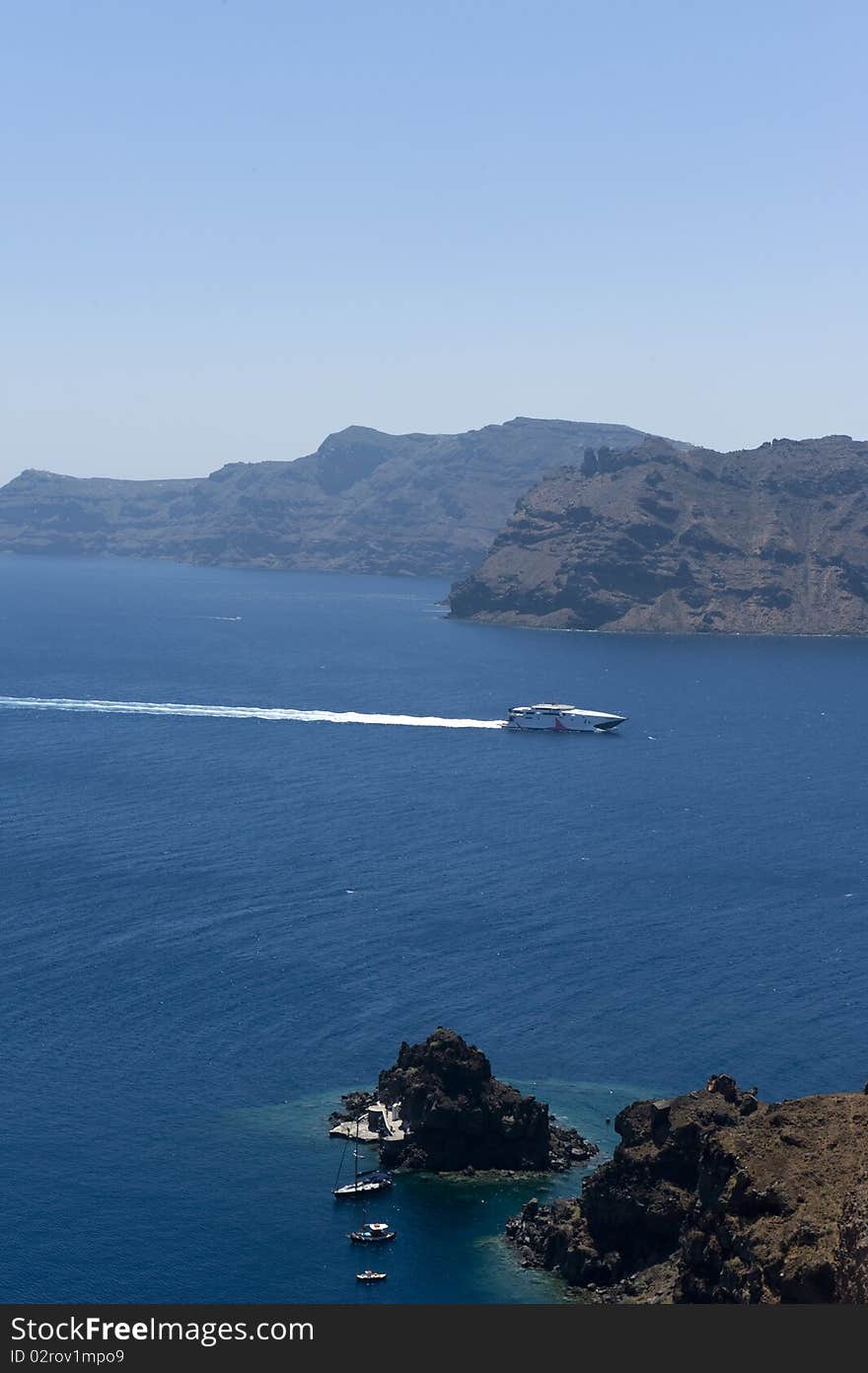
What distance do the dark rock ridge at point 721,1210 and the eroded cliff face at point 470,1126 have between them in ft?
26.2

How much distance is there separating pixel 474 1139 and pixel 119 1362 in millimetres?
67414

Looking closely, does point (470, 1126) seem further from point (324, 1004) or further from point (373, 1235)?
point (324, 1004)

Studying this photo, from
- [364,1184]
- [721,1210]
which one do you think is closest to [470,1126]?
[364,1184]

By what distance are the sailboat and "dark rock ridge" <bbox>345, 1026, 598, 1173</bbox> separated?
8.61 feet

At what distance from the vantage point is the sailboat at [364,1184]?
101 meters

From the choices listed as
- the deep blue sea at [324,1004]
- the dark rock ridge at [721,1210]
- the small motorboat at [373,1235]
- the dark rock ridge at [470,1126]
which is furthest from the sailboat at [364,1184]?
the dark rock ridge at [721,1210]

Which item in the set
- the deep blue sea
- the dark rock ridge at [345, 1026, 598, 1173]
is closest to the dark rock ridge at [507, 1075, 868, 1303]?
the deep blue sea

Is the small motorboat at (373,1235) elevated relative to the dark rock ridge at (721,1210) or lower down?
lower down

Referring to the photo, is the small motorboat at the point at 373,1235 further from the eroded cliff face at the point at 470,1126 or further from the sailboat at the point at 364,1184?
the eroded cliff face at the point at 470,1126

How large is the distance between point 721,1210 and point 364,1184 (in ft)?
99.8

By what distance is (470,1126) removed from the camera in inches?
4200

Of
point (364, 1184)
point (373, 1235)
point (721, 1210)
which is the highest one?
point (721, 1210)

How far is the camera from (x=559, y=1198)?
10150 centimetres

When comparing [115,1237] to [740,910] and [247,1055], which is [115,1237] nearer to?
[247,1055]
